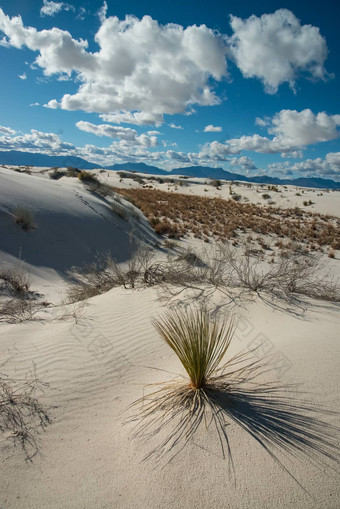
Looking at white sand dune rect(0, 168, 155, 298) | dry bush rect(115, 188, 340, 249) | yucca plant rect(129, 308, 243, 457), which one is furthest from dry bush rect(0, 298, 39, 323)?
dry bush rect(115, 188, 340, 249)

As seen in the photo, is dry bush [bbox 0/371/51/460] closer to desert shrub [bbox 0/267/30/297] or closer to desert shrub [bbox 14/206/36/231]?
desert shrub [bbox 0/267/30/297]

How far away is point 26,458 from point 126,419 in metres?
0.80

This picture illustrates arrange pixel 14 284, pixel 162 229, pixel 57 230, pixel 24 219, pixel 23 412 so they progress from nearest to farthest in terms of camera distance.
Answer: pixel 23 412 → pixel 14 284 → pixel 24 219 → pixel 57 230 → pixel 162 229

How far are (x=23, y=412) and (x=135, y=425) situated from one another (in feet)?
3.40

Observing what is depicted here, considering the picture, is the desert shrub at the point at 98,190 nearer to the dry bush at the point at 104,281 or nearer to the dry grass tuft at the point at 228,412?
the dry bush at the point at 104,281

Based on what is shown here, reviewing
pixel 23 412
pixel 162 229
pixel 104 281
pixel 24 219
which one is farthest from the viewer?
pixel 162 229

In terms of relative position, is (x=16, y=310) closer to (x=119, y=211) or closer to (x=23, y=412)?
(x=23, y=412)

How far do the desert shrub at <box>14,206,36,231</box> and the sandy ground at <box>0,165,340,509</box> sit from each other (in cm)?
460

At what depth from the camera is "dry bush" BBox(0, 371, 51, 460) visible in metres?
2.24

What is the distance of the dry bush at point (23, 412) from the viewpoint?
224 cm

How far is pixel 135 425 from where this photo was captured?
2.38m

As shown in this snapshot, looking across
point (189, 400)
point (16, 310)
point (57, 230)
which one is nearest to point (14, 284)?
point (16, 310)

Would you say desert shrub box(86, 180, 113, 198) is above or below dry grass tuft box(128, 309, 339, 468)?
above

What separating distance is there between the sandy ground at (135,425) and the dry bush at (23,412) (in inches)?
3.3
